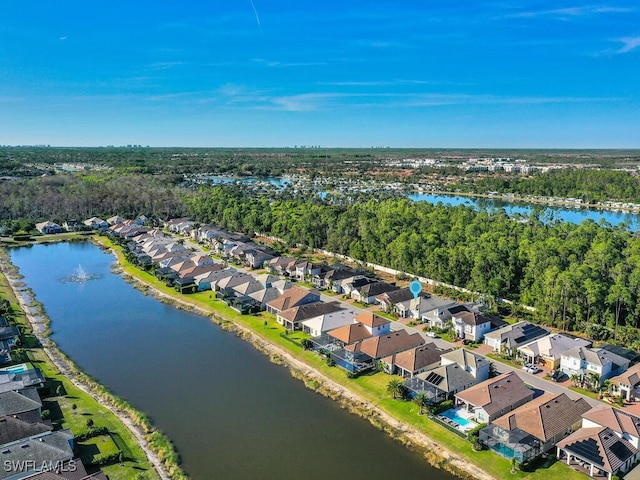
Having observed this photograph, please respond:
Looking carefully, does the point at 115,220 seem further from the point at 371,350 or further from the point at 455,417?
the point at 455,417

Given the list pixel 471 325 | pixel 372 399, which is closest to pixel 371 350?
pixel 372 399

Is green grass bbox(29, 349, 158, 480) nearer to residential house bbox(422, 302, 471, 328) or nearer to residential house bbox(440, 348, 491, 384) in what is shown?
residential house bbox(440, 348, 491, 384)

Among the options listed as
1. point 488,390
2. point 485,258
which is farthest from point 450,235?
point 488,390

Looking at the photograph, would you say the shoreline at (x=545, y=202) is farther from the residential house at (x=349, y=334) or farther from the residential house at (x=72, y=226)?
the residential house at (x=349, y=334)

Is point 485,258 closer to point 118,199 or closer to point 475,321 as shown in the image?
point 475,321

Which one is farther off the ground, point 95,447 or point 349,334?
point 349,334

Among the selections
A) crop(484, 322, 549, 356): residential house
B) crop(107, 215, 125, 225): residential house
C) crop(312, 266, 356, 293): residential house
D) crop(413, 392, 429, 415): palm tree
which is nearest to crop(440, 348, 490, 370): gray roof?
crop(484, 322, 549, 356): residential house
